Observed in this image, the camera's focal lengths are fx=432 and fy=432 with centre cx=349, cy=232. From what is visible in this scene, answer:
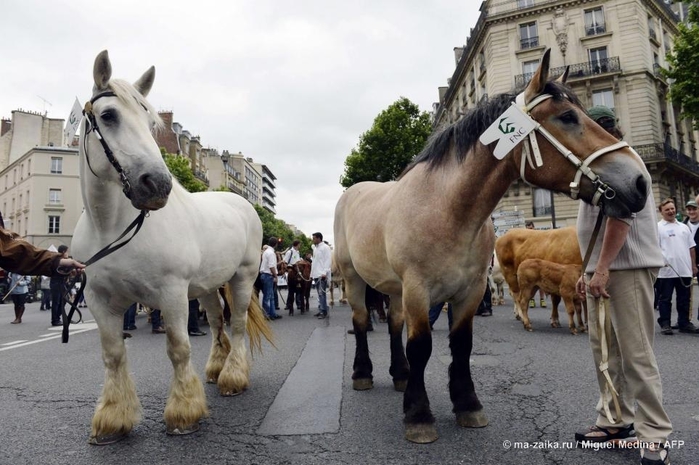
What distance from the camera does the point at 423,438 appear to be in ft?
9.08

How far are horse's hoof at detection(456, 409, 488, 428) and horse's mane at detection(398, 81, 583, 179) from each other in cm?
177

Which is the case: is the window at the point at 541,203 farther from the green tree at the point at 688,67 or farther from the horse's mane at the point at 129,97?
the horse's mane at the point at 129,97

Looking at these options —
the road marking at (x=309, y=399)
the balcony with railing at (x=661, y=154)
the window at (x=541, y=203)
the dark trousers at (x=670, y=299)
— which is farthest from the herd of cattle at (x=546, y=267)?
the balcony with railing at (x=661, y=154)

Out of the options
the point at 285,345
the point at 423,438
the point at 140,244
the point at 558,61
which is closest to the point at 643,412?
the point at 423,438

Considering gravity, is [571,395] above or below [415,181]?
below

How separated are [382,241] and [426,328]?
0.87m

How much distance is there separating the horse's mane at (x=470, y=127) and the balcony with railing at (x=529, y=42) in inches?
1376

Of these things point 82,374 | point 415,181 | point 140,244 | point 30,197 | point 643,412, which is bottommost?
point 82,374

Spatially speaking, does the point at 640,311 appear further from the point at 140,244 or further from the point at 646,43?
the point at 646,43

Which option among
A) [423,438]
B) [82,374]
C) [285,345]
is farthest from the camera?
[285,345]

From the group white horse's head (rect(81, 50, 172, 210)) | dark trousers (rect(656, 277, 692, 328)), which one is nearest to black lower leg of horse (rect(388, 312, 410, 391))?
white horse's head (rect(81, 50, 172, 210))

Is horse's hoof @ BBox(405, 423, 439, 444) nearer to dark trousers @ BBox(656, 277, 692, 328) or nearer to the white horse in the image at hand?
the white horse

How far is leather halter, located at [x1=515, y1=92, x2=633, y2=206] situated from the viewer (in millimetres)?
2356

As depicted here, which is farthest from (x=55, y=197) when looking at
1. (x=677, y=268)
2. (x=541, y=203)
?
(x=677, y=268)
